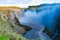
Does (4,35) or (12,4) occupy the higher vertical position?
(12,4)

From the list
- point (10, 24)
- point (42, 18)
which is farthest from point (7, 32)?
point (42, 18)

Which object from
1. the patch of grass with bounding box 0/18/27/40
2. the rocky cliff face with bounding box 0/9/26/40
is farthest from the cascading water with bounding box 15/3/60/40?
the patch of grass with bounding box 0/18/27/40

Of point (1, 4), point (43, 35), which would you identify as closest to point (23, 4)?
point (1, 4)

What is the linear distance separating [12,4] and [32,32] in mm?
382

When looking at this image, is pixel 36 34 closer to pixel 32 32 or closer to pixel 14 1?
pixel 32 32

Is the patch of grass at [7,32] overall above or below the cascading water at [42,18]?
below

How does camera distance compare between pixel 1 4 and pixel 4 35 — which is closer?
pixel 4 35

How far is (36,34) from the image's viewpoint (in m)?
2.33

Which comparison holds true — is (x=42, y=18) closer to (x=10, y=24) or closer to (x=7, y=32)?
(x=10, y=24)

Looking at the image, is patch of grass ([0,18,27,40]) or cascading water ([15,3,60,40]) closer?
patch of grass ([0,18,27,40])

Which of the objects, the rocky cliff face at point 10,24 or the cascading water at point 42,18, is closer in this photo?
the rocky cliff face at point 10,24

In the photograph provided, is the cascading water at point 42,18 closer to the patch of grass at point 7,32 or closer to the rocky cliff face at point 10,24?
the rocky cliff face at point 10,24

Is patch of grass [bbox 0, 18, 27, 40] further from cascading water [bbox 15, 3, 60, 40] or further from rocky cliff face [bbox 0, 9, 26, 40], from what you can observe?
cascading water [bbox 15, 3, 60, 40]

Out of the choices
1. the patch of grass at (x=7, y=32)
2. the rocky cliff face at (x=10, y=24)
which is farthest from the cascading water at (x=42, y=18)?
the patch of grass at (x=7, y=32)
